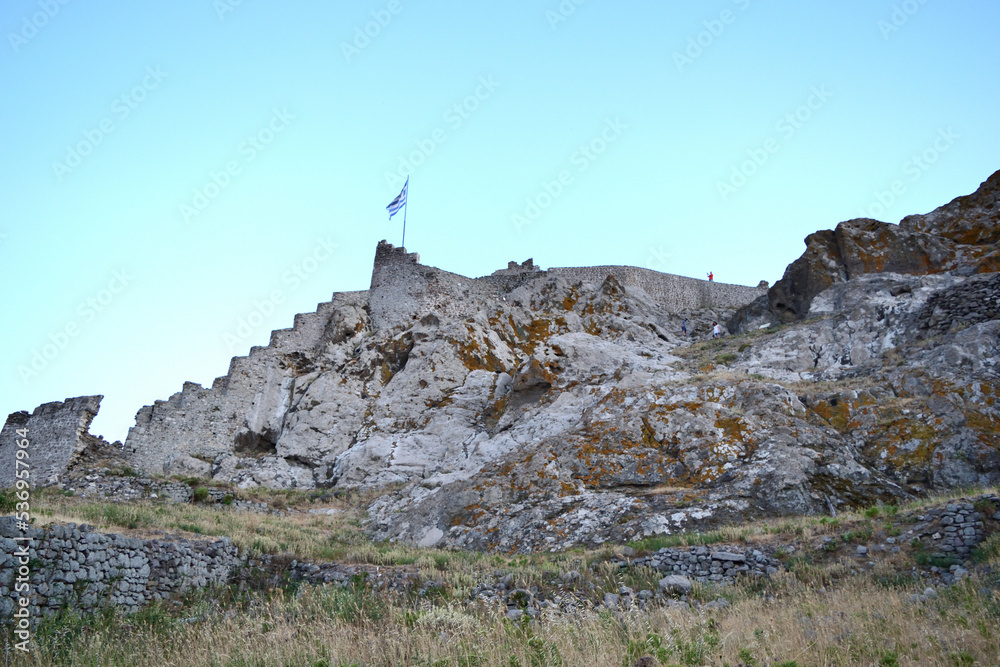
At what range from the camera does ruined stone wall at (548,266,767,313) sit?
108ft

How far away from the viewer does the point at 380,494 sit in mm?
17906

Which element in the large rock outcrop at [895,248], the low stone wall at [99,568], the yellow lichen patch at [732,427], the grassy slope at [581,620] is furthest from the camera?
the large rock outcrop at [895,248]

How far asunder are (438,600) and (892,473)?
870 centimetres

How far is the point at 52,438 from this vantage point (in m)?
21.5

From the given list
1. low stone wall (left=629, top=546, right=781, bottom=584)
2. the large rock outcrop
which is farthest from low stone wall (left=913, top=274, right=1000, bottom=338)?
low stone wall (left=629, top=546, right=781, bottom=584)

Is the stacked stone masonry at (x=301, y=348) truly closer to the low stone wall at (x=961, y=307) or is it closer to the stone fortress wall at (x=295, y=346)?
the stone fortress wall at (x=295, y=346)

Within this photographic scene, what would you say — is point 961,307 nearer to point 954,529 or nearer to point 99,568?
point 954,529

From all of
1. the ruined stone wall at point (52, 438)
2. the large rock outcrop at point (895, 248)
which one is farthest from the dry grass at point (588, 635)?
the large rock outcrop at point (895, 248)

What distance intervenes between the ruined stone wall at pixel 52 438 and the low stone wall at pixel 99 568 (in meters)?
13.3

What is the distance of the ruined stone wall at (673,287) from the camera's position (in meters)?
33.0

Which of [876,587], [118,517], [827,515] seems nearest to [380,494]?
[118,517]

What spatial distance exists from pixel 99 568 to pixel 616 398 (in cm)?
1090

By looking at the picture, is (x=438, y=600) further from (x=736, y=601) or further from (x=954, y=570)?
(x=954, y=570)

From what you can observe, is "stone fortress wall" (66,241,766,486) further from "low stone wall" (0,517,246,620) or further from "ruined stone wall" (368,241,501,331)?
"low stone wall" (0,517,246,620)
